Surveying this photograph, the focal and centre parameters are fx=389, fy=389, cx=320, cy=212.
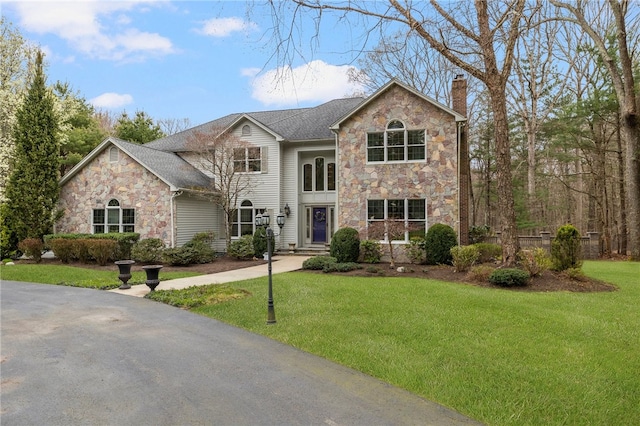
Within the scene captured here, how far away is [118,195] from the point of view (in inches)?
653

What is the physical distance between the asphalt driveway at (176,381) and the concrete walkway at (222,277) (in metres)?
3.00

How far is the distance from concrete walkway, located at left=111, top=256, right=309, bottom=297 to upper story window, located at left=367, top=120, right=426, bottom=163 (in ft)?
17.7

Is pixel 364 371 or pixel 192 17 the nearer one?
pixel 364 371

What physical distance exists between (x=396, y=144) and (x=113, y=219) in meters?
12.4

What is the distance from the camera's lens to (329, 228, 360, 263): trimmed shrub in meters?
14.1

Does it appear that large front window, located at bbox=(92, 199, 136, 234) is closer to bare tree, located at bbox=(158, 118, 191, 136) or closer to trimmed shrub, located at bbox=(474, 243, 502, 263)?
trimmed shrub, located at bbox=(474, 243, 502, 263)

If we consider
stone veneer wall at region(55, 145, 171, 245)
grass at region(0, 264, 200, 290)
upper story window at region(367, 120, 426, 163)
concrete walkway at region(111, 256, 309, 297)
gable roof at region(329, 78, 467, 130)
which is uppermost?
gable roof at region(329, 78, 467, 130)

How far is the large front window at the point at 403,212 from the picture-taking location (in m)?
15.0

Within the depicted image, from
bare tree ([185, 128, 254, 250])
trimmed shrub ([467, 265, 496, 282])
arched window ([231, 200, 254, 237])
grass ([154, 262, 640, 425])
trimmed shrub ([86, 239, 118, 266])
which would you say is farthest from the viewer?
arched window ([231, 200, 254, 237])

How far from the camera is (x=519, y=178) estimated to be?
26812 millimetres

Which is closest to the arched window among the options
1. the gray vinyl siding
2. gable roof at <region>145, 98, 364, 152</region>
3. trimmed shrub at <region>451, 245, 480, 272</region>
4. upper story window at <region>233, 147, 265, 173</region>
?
the gray vinyl siding

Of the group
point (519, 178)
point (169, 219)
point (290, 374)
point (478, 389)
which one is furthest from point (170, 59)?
point (519, 178)

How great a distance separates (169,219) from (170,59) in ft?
20.3

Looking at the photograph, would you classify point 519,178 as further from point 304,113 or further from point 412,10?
point 412,10
